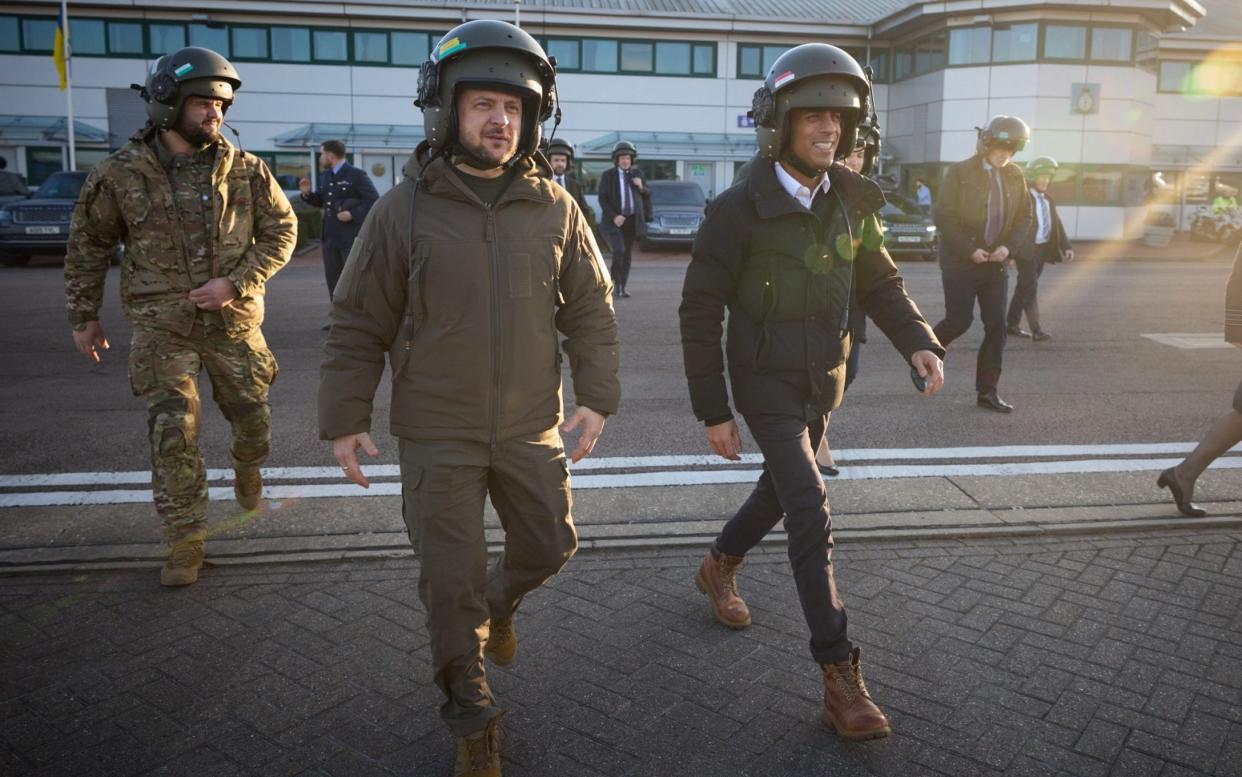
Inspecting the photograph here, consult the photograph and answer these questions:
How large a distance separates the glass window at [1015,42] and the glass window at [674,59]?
9.48m

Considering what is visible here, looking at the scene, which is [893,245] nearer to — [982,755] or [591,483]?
[591,483]

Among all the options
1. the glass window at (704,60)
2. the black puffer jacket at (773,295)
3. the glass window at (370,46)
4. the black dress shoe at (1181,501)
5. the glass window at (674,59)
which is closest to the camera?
the black puffer jacket at (773,295)

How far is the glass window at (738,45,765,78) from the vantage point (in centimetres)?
3444

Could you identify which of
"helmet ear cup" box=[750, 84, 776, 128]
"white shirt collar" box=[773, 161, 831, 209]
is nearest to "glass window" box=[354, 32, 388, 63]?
"helmet ear cup" box=[750, 84, 776, 128]

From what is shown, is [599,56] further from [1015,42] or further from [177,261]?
[177,261]

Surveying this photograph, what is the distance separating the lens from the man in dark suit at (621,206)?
14875 mm

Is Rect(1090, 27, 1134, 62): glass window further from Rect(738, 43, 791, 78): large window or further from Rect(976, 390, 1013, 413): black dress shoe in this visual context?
Rect(976, 390, 1013, 413): black dress shoe

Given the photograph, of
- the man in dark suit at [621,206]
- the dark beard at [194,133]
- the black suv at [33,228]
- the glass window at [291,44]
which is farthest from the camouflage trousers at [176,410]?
the glass window at [291,44]

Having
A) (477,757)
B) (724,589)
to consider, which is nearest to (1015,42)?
(724,589)

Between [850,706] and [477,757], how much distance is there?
3.71 ft

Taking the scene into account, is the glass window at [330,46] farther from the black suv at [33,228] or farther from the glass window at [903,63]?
the glass window at [903,63]

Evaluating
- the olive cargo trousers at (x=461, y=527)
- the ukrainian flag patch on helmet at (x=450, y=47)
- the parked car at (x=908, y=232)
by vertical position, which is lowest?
the olive cargo trousers at (x=461, y=527)

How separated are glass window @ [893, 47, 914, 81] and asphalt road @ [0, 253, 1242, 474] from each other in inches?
904

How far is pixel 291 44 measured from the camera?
108 ft
